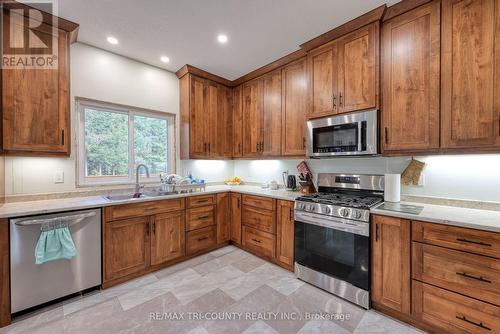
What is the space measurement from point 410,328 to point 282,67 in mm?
3186

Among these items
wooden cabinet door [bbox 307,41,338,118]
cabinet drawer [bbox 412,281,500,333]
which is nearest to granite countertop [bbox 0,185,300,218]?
wooden cabinet door [bbox 307,41,338,118]

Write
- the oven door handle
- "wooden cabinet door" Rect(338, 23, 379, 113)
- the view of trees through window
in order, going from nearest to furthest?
1. the oven door handle
2. "wooden cabinet door" Rect(338, 23, 379, 113)
3. the view of trees through window

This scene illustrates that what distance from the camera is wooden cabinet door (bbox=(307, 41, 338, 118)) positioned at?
2.42 meters

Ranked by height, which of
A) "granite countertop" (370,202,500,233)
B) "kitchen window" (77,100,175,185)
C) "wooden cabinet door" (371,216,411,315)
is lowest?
"wooden cabinet door" (371,216,411,315)

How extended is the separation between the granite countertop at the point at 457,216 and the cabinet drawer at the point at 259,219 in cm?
128

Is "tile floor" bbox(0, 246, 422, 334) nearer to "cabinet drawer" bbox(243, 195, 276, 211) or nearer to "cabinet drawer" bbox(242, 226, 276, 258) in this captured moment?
"cabinet drawer" bbox(242, 226, 276, 258)

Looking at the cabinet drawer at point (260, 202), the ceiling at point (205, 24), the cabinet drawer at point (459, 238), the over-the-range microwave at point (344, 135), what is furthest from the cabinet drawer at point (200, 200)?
the cabinet drawer at point (459, 238)

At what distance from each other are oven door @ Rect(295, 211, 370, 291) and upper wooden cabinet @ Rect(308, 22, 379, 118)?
1.23 m

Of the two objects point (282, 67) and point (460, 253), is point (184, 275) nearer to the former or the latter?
point (460, 253)

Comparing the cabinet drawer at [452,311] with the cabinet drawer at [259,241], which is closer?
the cabinet drawer at [452,311]

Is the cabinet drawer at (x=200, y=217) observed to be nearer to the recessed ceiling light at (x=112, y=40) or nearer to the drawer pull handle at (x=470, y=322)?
the recessed ceiling light at (x=112, y=40)

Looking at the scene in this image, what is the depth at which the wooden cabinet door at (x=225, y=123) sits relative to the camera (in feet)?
12.2

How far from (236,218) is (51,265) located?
2.15m

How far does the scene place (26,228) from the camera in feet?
6.00
